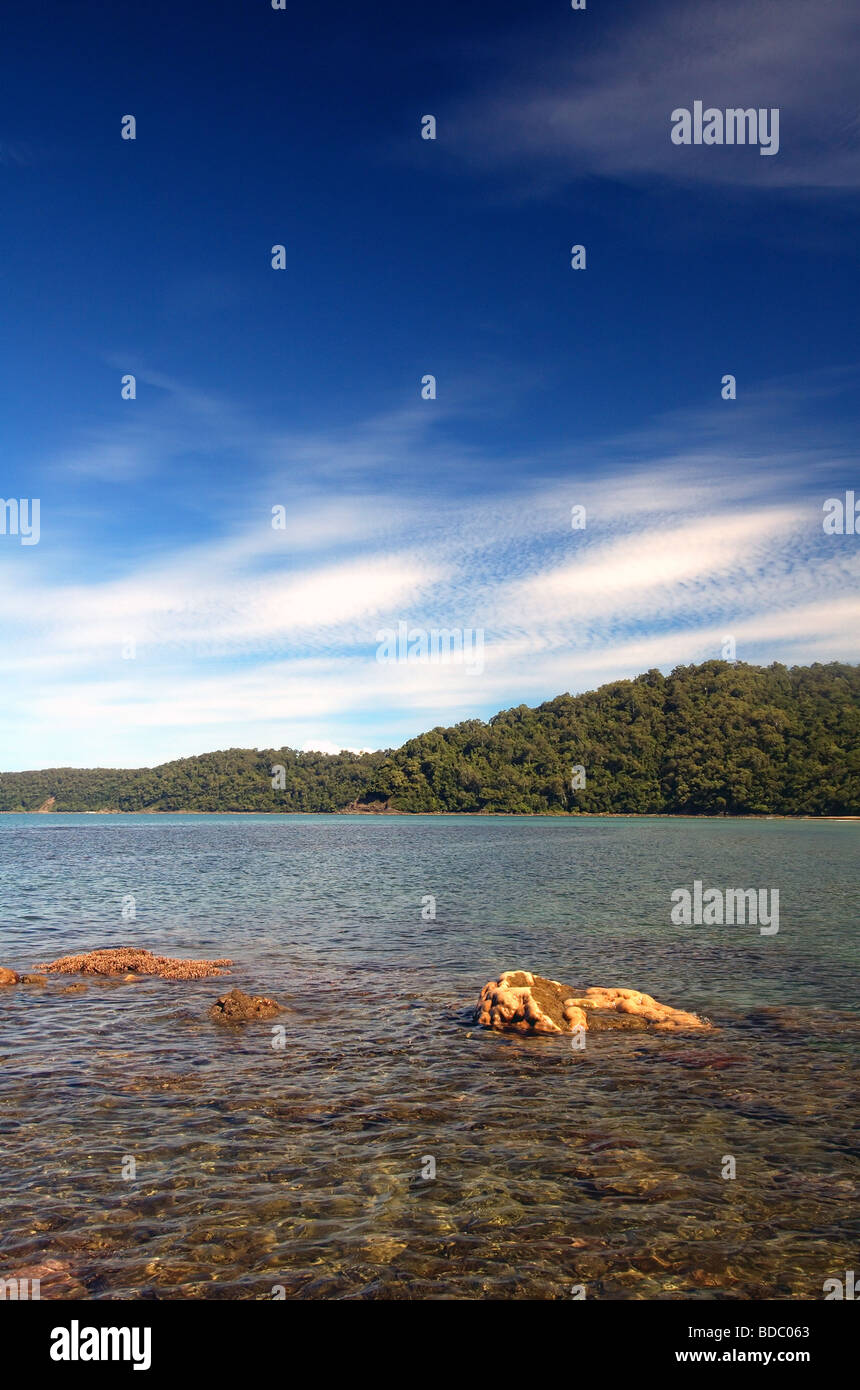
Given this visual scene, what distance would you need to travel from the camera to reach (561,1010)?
21.5m

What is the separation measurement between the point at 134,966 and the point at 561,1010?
1543 cm

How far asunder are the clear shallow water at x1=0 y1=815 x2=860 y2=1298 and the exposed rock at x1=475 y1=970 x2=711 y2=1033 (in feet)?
2.20

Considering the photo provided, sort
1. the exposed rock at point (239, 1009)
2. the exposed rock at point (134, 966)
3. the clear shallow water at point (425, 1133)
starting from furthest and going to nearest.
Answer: the exposed rock at point (134, 966), the exposed rock at point (239, 1009), the clear shallow water at point (425, 1133)

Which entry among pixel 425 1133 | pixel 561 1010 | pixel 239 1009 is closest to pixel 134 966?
pixel 239 1009

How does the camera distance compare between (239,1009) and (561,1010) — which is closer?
(561,1010)

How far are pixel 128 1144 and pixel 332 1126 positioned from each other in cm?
345

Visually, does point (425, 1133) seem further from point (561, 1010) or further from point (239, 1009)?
point (239, 1009)

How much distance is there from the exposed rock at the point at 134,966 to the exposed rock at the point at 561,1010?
1085cm

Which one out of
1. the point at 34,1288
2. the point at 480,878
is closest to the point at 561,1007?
the point at 34,1288

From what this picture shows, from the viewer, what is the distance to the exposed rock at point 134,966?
2769 cm

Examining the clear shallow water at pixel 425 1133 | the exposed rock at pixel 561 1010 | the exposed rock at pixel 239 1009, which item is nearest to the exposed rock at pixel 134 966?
the clear shallow water at pixel 425 1133

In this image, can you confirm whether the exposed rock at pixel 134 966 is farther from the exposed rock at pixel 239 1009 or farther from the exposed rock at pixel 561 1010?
the exposed rock at pixel 561 1010
